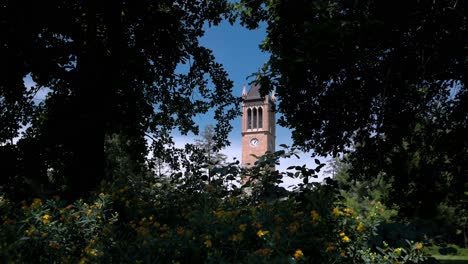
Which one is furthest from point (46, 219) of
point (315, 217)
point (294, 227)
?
point (315, 217)

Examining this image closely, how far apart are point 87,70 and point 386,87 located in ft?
20.9

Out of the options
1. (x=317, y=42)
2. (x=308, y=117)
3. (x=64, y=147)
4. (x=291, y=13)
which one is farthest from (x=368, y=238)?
(x=64, y=147)

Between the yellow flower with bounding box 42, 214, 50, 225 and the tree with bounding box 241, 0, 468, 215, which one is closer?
the yellow flower with bounding box 42, 214, 50, 225

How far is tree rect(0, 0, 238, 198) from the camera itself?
8.68 metres

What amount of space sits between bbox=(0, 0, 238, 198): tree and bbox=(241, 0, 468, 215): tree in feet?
9.49

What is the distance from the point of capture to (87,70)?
910 cm

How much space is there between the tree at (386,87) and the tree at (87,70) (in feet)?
9.49

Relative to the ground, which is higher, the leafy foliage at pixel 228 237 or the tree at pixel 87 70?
the tree at pixel 87 70

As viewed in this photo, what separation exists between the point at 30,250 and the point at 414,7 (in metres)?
6.51

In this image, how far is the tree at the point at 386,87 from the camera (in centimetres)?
659

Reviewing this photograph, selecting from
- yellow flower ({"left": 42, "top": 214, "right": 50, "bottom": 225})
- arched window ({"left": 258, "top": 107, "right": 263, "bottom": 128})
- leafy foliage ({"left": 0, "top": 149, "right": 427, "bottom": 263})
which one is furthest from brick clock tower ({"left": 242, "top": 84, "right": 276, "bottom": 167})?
yellow flower ({"left": 42, "top": 214, "right": 50, "bottom": 225})

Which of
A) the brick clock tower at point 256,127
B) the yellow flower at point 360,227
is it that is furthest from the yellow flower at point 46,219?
the brick clock tower at point 256,127

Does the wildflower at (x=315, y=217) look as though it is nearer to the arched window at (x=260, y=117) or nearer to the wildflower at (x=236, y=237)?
the wildflower at (x=236, y=237)

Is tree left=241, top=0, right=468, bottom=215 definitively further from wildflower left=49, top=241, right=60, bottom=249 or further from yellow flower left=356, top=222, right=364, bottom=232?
wildflower left=49, top=241, right=60, bottom=249
